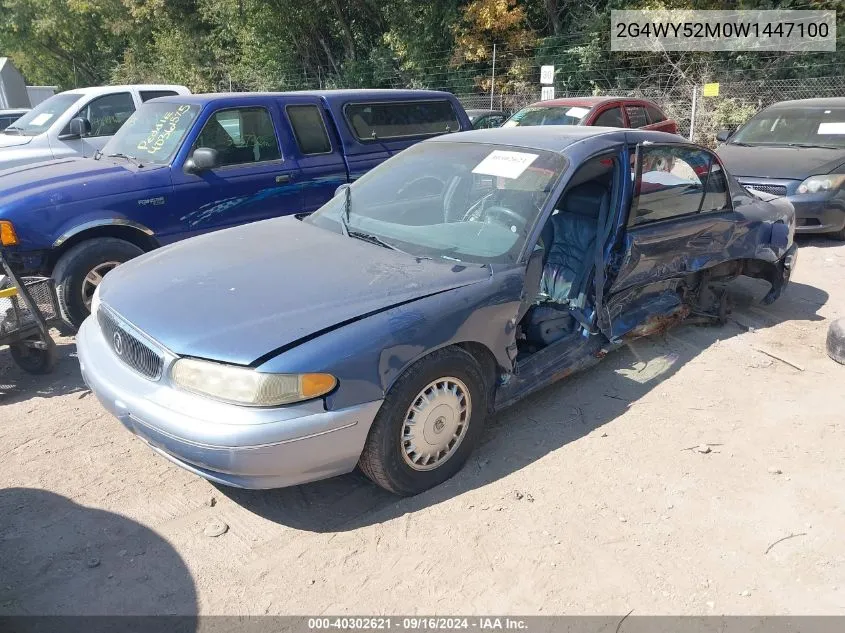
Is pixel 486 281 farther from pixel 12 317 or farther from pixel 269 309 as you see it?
pixel 12 317

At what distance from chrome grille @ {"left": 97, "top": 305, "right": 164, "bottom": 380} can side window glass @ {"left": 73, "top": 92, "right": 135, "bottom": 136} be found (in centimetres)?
708

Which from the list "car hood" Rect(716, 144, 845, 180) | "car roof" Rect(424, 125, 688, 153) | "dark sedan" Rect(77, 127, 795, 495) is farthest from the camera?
"car hood" Rect(716, 144, 845, 180)

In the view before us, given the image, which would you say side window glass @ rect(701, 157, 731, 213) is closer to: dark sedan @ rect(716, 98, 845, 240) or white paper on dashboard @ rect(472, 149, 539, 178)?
white paper on dashboard @ rect(472, 149, 539, 178)

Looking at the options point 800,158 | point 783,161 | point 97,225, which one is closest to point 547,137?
point 97,225

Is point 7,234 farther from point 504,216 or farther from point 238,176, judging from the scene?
point 504,216

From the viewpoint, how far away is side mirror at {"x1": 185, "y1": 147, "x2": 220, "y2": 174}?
5.43m

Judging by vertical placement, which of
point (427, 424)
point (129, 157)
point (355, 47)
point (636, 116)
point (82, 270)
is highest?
point (355, 47)

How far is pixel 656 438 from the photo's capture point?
3689mm

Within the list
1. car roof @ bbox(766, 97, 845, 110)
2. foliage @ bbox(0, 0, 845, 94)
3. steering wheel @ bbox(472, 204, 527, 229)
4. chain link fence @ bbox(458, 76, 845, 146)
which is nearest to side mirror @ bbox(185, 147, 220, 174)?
steering wheel @ bbox(472, 204, 527, 229)

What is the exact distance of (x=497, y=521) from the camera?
299 cm

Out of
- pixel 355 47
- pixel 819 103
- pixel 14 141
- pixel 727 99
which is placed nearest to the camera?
pixel 14 141

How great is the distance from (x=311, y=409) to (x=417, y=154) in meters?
2.29

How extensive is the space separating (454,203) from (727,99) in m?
13.3

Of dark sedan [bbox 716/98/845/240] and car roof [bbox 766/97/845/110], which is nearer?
dark sedan [bbox 716/98/845/240]
